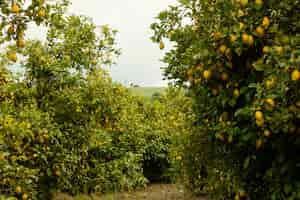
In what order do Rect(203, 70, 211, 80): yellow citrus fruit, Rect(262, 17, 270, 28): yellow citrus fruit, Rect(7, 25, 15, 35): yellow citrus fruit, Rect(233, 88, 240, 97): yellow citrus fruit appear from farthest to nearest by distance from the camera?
Rect(203, 70, 211, 80): yellow citrus fruit < Rect(233, 88, 240, 97): yellow citrus fruit < Rect(262, 17, 270, 28): yellow citrus fruit < Rect(7, 25, 15, 35): yellow citrus fruit

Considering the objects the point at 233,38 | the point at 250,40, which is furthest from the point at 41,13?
the point at 250,40

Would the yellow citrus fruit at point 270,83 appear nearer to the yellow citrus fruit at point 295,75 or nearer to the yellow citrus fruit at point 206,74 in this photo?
the yellow citrus fruit at point 295,75

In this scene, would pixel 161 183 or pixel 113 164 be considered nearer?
pixel 113 164

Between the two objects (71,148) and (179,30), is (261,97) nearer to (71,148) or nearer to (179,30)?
(179,30)

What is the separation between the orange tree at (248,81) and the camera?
12.9 feet

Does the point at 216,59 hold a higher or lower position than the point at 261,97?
higher

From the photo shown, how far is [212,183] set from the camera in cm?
869

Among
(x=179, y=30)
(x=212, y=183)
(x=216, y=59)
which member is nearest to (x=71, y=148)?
(x=212, y=183)

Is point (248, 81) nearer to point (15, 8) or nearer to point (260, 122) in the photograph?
point (260, 122)

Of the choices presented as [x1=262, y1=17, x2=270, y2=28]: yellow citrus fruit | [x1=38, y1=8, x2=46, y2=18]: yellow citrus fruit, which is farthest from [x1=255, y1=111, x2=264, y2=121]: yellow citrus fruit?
[x1=38, y1=8, x2=46, y2=18]: yellow citrus fruit

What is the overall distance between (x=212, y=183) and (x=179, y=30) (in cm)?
380

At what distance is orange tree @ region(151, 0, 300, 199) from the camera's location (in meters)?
→ 3.93

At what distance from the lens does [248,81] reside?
4.54 meters

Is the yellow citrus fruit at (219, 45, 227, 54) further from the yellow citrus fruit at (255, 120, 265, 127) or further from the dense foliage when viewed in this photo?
the dense foliage
